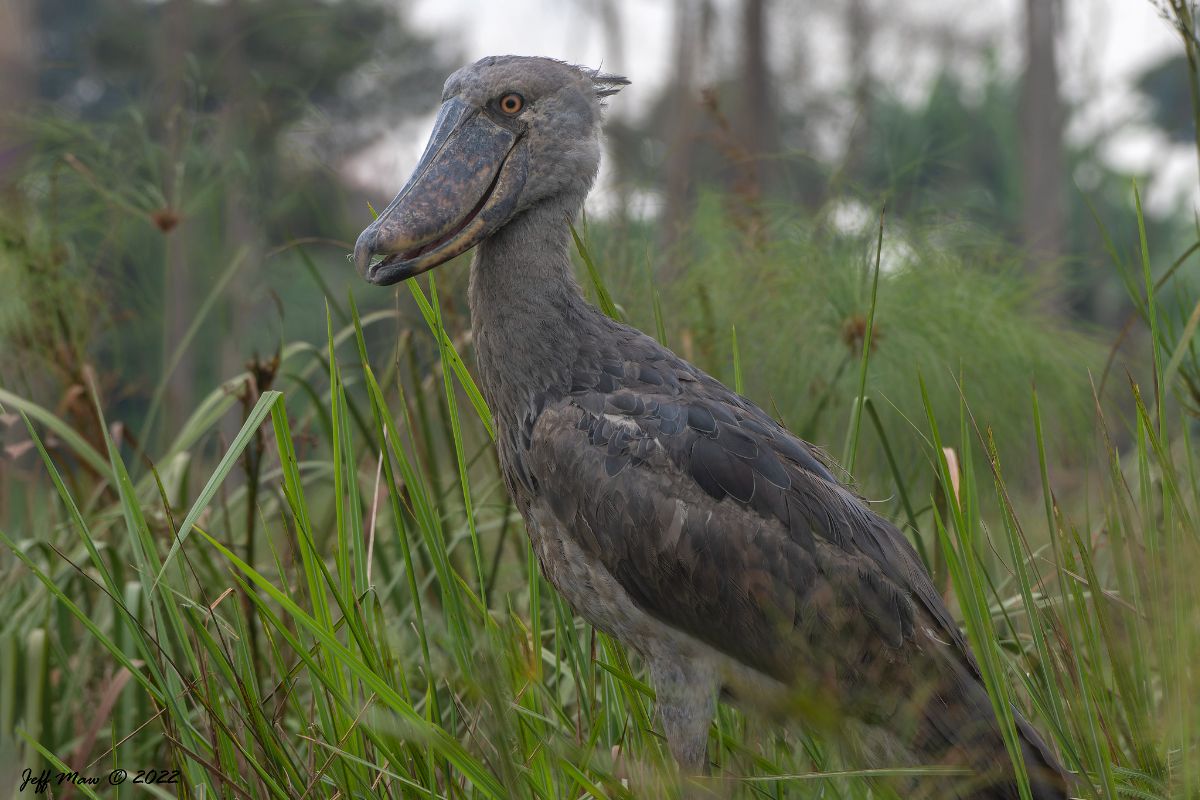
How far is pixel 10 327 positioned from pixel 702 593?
7.72 ft

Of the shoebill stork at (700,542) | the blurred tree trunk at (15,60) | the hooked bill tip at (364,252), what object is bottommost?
the shoebill stork at (700,542)

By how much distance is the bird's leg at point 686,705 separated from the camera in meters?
2.38

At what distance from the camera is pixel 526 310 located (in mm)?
2604

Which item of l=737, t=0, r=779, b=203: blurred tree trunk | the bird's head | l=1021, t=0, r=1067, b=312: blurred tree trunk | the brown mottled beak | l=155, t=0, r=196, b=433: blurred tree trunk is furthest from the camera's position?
l=737, t=0, r=779, b=203: blurred tree trunk

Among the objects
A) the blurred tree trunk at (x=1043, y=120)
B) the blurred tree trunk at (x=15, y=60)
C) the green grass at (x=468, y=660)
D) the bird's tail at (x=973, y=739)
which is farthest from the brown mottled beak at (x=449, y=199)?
the blurred tree trunk at (x=1043, y=120)

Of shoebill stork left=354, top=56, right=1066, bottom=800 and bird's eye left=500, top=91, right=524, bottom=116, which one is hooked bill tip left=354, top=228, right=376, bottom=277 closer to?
shoebill stork left=354, top=56, right=1066, bottom=800

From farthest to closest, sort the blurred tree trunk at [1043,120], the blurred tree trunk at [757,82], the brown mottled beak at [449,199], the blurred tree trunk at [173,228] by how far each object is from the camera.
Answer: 1. the blurred tree trunk at [757,82]
2. the blurred tree trunk at [1043,120]
3. the blurred tree trunk at [173,228]
4. the brown mottled beak at [449,199]

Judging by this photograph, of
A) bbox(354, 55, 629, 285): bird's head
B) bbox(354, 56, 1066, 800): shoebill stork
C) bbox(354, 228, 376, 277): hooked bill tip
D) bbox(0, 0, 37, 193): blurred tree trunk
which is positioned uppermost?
bbox(0, 0, 37, 193): blurred tree trunk

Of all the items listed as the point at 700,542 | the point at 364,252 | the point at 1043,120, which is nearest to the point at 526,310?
the point at 364,252

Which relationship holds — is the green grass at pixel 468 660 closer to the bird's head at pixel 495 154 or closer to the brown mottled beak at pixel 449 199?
the brown mottled beak at pixel 449 199

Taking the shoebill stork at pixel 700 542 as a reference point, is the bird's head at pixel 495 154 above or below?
above

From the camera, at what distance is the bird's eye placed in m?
2.71

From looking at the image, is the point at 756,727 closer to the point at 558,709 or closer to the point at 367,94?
the point at 558,709

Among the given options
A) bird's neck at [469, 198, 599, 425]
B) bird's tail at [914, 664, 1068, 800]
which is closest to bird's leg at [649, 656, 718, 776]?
bird's tail at [914, 664, 1068, 800]
